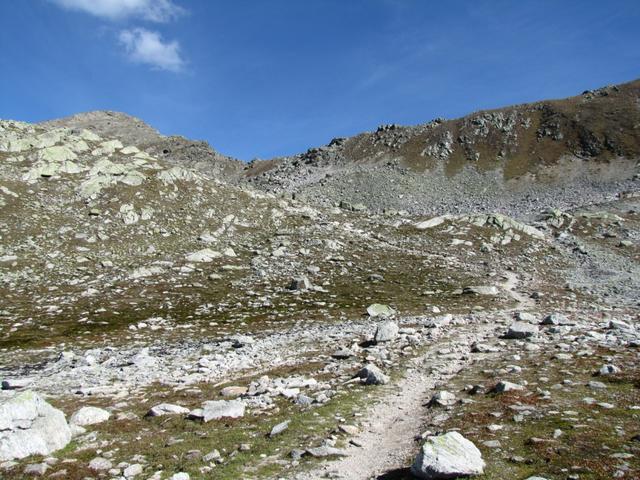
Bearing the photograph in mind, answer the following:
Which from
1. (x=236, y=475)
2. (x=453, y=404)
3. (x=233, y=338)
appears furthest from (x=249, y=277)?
(x=236, y=475)

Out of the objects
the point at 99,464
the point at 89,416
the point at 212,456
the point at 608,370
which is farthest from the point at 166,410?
the point at 608,370

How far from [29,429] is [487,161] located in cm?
11958

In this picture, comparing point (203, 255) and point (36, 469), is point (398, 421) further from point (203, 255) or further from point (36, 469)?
point (203, 255)

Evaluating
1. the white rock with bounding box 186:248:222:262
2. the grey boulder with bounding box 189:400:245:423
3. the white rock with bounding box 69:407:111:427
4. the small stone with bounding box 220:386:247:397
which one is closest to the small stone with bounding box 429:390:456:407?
the grey boulder with bounding box 189:400:245:423

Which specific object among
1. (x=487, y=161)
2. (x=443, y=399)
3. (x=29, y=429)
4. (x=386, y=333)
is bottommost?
(x=443, y=399)

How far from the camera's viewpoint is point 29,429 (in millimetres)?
10039

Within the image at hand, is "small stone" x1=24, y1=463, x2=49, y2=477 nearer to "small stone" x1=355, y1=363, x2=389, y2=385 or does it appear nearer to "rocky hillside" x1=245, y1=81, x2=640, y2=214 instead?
"small stone" x1=355, y1=363, x2=389, y2=385

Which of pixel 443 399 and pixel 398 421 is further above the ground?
pixel 443 399

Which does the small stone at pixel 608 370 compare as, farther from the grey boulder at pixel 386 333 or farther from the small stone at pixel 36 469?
the small stone at pixel 36 469

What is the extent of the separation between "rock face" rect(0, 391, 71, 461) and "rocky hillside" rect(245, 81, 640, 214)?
3016 inches

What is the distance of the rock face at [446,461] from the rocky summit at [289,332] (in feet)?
0.13

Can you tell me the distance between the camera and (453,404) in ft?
41.5

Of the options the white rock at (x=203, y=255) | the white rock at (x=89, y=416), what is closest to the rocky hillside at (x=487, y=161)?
the white rock at (x=203, y=255)

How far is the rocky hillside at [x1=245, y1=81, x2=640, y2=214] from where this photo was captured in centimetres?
9662
